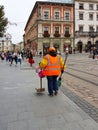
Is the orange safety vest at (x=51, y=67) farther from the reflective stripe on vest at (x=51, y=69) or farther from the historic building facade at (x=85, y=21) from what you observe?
the historic building facade at (x=85, y=21)

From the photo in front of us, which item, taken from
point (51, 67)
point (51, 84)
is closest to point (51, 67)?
point (51, 67)

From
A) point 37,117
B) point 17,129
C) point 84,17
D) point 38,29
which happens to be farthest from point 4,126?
point 84,17

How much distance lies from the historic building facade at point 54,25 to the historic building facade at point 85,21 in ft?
4.41

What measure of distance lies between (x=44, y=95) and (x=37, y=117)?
275 cm

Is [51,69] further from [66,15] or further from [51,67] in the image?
[66,15]

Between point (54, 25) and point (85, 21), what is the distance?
27.1 feet

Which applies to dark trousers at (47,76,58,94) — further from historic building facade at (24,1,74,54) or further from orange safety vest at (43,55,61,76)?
historic building facade at (24,1,74,54)

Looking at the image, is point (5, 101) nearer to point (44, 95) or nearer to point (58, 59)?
point (44, 95)

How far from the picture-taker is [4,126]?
206 inches

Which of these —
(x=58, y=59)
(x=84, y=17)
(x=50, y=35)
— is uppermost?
(x=84, y=17)

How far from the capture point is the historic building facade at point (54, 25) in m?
61.9

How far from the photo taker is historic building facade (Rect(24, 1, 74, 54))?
2435 inches

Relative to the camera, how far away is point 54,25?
63031 mm

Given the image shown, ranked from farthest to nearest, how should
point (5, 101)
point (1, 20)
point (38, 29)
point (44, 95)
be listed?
point (38, 29), point (1, 20), point (44, 95), point (5, 101)
